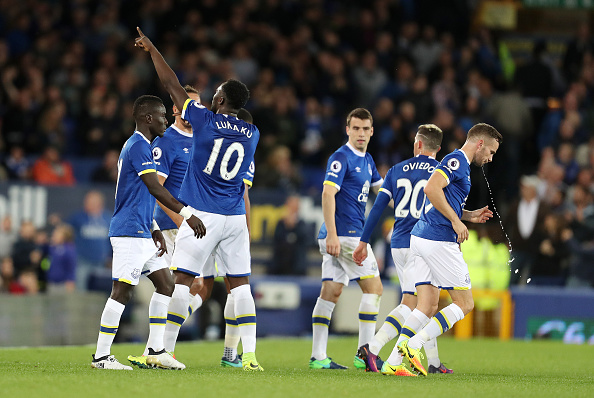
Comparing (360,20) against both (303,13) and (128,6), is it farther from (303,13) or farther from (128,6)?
(128,6)

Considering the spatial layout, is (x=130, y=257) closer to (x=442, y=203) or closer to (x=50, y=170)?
(x=442, y=203)

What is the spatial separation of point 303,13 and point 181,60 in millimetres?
3632

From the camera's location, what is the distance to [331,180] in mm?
9422

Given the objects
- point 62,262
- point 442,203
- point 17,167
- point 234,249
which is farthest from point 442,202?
point 17,167

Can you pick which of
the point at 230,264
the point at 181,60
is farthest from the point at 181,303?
the point at 181,60

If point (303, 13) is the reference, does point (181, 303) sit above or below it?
below

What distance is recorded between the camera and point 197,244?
8.37 metres

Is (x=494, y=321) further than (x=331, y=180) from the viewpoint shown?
Yes

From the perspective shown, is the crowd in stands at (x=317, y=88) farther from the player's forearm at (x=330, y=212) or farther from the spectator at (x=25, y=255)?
the player's forearm at (x=330, y=212)

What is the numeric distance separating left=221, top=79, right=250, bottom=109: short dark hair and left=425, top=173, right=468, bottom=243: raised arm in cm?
178

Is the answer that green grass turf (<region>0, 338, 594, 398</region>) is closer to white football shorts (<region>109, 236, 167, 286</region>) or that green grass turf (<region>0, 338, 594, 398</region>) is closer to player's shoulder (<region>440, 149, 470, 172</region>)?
white football shorts (<region>109, 236, 167, 286</region>)

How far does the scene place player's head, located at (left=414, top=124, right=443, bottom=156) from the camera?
932cm

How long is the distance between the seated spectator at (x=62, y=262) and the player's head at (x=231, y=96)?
7.35 metres

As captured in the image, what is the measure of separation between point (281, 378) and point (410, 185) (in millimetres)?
2386
